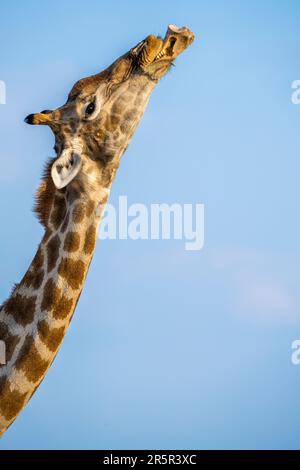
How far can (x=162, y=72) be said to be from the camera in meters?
6.59

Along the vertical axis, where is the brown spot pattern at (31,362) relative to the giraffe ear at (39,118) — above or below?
below

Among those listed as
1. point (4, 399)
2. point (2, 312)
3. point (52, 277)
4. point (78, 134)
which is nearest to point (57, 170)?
point (78, 134)

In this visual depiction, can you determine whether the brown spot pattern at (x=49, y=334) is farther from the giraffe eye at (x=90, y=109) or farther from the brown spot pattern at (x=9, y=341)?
the giraffe eye at (x=90, y=109)

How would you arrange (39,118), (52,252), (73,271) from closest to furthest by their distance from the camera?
(73,271) < (52,252) < (39,118)

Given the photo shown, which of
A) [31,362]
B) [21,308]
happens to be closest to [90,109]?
[21,308]

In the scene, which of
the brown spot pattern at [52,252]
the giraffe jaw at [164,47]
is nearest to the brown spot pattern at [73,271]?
the brown spot pattern at [52,252]

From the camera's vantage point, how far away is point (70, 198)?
6297 millimetres

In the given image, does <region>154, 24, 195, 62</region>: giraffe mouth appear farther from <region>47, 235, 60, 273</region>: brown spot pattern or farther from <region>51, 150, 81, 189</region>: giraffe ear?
<region>47, 235, 60, 273</region>: brown spot pattern

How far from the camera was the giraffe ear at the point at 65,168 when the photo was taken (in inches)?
241

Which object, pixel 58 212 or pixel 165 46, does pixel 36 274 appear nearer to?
pixel 58 212

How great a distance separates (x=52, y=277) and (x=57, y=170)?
891mm

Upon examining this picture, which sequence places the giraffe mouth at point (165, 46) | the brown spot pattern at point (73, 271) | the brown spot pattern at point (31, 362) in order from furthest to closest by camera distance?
the giraffe mouth at point (165, 46), the brown spot pattern at point (73, 271), the brown spot pattern at point (31, 362)

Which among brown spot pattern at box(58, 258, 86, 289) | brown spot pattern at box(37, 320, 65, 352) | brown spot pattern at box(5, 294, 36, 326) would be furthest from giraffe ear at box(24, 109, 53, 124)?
brown spot pattern at box(37, 320, 65, 352)

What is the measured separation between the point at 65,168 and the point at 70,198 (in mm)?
255
